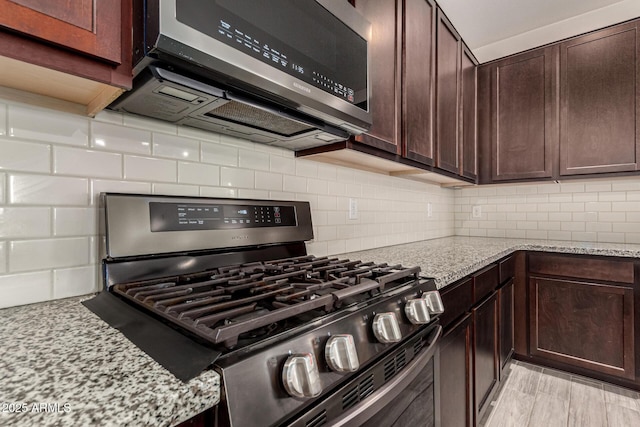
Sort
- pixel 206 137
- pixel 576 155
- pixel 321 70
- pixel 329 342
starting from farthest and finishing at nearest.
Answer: pixel 576 155
pixel 206 137
pixel 321 70
pixel 329 342

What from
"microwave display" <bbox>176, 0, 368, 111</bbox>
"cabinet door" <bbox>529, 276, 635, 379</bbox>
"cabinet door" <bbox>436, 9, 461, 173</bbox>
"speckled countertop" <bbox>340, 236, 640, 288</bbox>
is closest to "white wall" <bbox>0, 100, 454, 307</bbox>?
"microwave display" <bbox>176, 0, 368, 111</bbox>

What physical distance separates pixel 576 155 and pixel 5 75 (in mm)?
2925

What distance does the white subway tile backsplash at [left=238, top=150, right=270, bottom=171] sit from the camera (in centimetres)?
120

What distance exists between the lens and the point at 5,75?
653 mm

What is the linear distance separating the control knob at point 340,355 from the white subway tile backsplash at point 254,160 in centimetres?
83

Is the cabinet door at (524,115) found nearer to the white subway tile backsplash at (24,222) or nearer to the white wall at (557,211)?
the white wall at (557,211)

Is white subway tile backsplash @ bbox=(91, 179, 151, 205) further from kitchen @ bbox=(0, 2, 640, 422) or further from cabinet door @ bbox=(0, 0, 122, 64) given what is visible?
cabinet door @ bbox=(0, 0, 122, 64)

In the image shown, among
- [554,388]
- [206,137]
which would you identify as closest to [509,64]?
[554,388]

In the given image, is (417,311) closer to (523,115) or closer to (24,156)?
(24,156)

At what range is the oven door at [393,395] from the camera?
583 mm

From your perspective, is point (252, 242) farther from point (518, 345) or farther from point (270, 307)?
point (518, 345)

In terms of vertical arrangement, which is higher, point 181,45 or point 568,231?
point 181,45

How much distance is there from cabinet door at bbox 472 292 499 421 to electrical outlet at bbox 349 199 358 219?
2.40 ft

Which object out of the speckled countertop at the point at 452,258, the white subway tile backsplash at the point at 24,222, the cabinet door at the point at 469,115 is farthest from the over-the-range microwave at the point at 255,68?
the cabinet door at the point at 469,115
